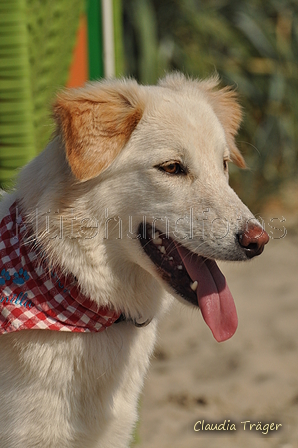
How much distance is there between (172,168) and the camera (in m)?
2.30

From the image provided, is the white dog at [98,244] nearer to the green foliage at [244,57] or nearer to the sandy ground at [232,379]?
the sandy ground at [232,379]

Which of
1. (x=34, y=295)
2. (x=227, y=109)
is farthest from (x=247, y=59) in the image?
(x=34, y=295)

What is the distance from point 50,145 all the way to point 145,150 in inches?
15.9

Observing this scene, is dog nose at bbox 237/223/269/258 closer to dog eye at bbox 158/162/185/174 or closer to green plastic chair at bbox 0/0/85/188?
dog eye at bbox 158/162/185/174

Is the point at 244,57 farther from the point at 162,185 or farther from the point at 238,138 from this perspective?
the point at 162,185

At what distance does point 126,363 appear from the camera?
245 cm

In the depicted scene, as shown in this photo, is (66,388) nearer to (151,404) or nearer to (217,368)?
(151,404)

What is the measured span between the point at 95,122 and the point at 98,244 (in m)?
0.50

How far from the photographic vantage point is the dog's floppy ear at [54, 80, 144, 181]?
217 cm

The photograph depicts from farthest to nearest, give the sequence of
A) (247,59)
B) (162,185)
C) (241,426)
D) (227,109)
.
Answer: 1. (247,59)
2. (241,426)
3. (227,109)
4. (162,185)

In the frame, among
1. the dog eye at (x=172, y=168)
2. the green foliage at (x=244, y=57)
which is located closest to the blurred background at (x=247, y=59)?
the green foliage at (x=244, y=57)

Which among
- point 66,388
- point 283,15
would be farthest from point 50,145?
point 283,15

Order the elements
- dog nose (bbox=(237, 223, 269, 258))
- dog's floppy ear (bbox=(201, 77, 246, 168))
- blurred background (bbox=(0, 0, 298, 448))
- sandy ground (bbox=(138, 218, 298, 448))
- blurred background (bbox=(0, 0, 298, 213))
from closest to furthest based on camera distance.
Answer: dog nose (bbox=(237, 223, 269, 258)), dog's floppy ear (bbox=(201, 77, 246, 168)), blurred background (bbox=(0, 0, 298, 448)), sandy ground (bbox=(138, 218, 298, 448)), blurred background (bbox=(0, 0, 298, 213))

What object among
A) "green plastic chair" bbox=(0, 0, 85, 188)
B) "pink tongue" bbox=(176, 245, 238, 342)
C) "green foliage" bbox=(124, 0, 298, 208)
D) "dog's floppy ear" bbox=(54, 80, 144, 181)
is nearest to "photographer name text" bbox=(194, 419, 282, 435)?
"pink tongue" bbox=(176, 245, 238, 342)
